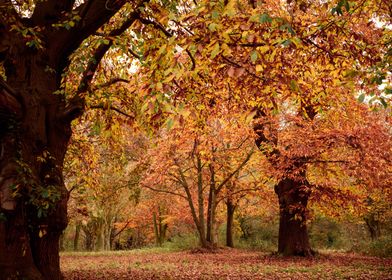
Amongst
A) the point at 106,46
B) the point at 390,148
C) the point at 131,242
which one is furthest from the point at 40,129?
the point at 131,242

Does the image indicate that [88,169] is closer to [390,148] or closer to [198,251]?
[390,148]

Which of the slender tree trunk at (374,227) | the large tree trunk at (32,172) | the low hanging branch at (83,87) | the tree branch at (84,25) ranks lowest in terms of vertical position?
the slender tree trunk at (374,227)

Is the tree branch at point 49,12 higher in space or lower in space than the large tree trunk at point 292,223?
higher

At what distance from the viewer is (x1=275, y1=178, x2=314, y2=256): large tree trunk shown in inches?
696

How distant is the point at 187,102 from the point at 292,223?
43.1 feet

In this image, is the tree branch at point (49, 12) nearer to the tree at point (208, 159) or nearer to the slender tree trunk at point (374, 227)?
the tree at point (208, 159)

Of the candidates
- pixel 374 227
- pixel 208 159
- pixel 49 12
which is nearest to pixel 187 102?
pixel 49 12

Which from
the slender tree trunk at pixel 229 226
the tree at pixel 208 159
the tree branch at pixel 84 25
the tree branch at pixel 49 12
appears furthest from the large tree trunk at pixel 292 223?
the tree branch at pixel 49 12

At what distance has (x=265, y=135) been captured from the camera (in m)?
17.1

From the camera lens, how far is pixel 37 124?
7113mm

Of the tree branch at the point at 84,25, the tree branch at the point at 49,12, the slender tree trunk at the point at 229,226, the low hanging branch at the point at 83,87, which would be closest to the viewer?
the tree branch at the point at 84,25

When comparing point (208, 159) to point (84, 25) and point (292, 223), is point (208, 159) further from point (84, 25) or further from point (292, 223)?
point (84, 25)

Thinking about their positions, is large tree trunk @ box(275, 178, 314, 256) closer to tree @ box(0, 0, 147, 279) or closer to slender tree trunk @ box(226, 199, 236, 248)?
slender tree trunk @ box(226, 199, 236, 248)

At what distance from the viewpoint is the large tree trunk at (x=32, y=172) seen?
247 inches
